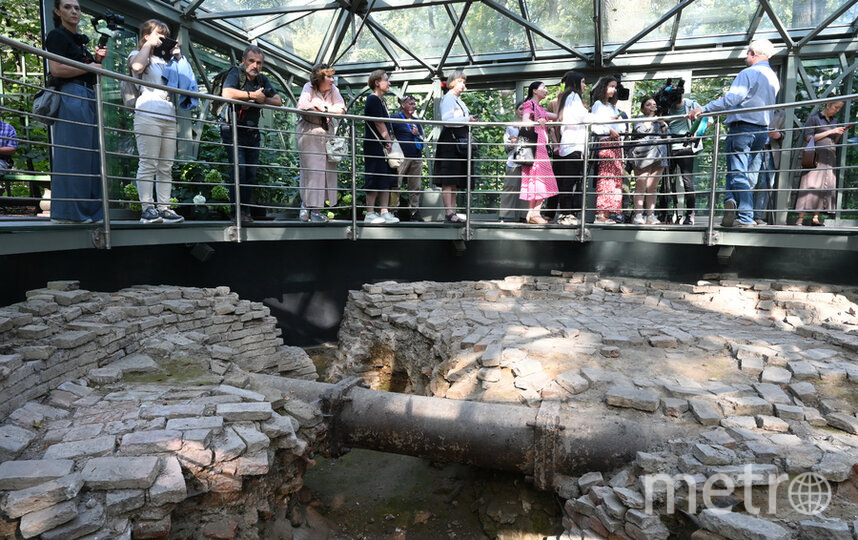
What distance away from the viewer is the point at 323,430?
14.3ft

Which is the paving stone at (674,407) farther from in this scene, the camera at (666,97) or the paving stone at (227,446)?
the camera at (666,97)

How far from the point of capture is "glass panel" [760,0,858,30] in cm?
838

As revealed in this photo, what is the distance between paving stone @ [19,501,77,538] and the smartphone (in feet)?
14.8

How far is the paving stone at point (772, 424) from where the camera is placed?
3.64 m

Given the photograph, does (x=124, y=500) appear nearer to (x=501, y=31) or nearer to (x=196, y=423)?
(x=196, y=423)

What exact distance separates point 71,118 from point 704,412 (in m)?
5.77

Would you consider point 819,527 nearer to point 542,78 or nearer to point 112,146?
point 112,146

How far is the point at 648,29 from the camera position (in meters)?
8.66

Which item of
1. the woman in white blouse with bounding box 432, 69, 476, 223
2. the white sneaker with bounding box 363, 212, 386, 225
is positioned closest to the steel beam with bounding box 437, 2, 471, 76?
the woman in white blouse with bounding box 432, 69, 476, 223

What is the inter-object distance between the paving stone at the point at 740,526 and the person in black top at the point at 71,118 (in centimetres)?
514

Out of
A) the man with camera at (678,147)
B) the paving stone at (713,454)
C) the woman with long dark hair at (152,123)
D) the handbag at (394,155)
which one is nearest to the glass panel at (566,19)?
the man with camera at (678,147)

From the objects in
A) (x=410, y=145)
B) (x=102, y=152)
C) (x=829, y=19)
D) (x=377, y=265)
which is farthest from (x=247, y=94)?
(x=829, y=19)

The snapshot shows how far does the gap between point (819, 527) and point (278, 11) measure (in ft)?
29.3

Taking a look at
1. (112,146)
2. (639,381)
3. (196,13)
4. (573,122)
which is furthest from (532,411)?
(196,13)
